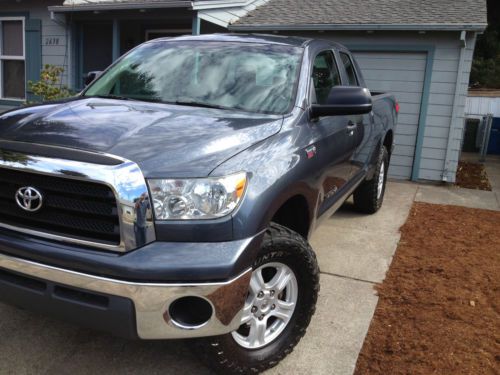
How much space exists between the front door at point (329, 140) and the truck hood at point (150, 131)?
48 cm

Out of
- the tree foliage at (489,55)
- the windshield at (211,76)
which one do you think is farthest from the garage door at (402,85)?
the tree foliage at (489,55)

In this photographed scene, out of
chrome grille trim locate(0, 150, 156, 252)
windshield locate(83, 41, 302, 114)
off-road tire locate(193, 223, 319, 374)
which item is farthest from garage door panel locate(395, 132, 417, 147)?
chrome grille trim locate(0, 150, 156, 252)

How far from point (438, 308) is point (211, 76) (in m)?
2.35

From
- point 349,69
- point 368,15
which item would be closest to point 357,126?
point 349,69

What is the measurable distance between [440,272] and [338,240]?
43.7 inches

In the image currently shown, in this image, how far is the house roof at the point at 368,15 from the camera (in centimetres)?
816

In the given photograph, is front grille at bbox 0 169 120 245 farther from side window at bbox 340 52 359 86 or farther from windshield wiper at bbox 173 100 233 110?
side window at bbox 340 52 359 86

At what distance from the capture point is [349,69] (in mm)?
4984

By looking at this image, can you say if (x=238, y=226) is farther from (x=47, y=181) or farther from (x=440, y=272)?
(x=440, y=272)

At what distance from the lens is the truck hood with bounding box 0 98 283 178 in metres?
2.33

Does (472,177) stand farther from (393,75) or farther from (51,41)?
(51,41)

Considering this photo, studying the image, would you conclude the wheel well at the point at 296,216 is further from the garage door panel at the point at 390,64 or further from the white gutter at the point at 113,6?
the garage door panel at the point at 390,64

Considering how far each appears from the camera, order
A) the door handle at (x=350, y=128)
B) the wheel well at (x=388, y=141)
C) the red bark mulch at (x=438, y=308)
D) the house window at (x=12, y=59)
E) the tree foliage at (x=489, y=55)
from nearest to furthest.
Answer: the red bark mulch at (x=438, y=308), the door handle at (x=350, y=128), the wheel well at (x=388, y=141), the house window at (x=12, y=59), the tree foliage at (x=489, y=55)

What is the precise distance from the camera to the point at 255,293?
2631 mm
